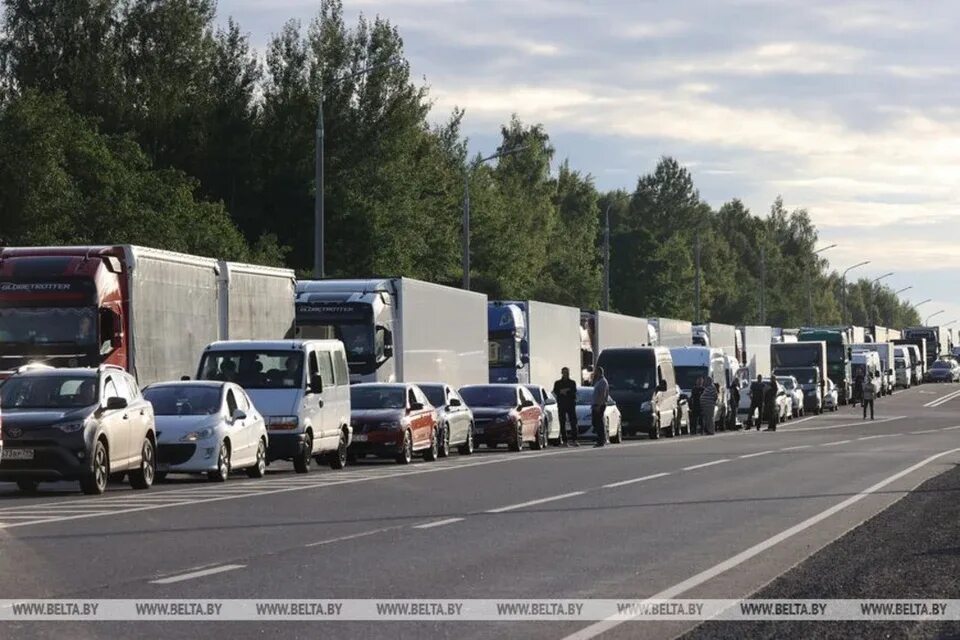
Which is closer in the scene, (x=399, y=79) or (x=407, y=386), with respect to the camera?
(x=407, y=386)

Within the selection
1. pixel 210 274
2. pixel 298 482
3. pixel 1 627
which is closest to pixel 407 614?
pixel 1 627

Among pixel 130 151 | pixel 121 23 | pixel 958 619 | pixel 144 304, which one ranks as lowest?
pixel 958 619

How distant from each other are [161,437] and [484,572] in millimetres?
14195

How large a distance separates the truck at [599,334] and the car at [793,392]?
7206 millimetres

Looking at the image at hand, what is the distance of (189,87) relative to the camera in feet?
281

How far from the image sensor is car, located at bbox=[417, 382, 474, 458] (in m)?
38.9

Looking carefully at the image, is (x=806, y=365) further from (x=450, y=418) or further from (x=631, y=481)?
(x=631, y=481)

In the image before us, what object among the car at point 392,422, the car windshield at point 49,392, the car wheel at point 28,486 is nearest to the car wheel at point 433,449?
the car at point 392,422

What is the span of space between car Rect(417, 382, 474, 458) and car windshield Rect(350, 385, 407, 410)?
1.63 metres

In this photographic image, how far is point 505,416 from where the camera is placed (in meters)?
43.2

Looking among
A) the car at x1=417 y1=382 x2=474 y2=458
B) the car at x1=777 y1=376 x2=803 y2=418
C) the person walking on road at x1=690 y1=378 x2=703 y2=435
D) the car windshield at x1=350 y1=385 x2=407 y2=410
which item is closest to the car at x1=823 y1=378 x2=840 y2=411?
the car at x1=777 y1=376 x2=803 y2=418

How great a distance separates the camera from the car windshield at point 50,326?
30531mm

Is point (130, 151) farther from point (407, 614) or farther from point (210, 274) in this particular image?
point (407, 614)

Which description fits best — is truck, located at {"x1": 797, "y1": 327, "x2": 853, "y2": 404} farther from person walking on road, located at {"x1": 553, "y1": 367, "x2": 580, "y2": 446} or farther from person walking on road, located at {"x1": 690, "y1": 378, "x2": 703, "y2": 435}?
person walking on road, located at {"x1": 553, "y1": 367, "x2": 580, "y2": 446}
